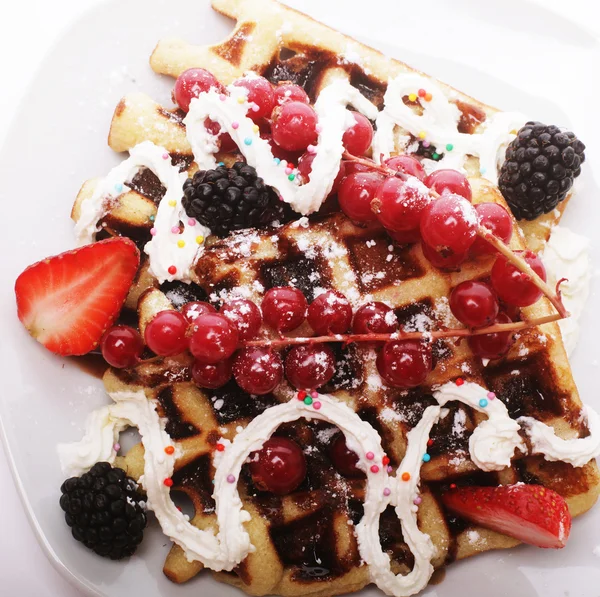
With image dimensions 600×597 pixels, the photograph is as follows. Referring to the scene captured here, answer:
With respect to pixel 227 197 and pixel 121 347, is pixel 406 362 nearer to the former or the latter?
pixel 227 197

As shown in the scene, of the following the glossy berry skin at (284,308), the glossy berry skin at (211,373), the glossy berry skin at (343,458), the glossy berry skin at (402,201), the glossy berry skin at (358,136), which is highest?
the glossy berry skin at (358,136)

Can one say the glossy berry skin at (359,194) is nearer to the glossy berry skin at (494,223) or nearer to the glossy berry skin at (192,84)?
the glossy berry skin at (494,223)

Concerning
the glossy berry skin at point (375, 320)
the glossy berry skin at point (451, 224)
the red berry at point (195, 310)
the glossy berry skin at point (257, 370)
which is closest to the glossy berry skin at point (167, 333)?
the red berry at point (195, 310)

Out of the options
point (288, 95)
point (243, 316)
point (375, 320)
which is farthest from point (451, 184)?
point (243, 316)

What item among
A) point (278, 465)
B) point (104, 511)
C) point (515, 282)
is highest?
point (515, 282)

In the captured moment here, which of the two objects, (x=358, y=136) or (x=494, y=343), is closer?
(x=494, y=343)

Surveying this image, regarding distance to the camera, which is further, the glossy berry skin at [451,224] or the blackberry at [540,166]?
the blackberry at [540,166]
